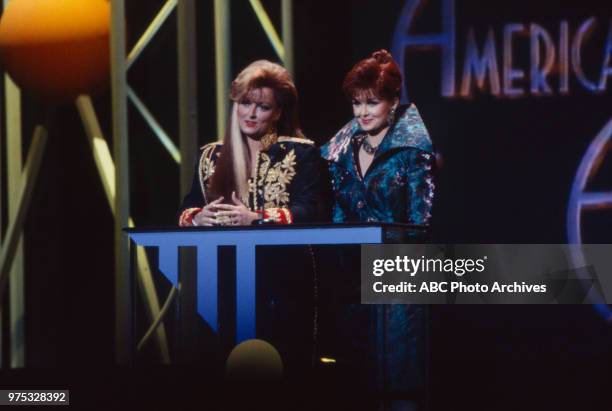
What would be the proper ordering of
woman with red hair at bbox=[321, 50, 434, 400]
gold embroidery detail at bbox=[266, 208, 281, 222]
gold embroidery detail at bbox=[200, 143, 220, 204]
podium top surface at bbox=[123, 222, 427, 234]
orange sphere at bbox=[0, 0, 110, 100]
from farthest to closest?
orange sphere at bbox=[0, 0, 110, 100]
gold embroidery detail at bbox=[200, 143, 220, 204]
gold embroidery detail at bbox=[266, 208, 281, 222]
woman with red hair at bbox=[321, 50, 434, 400]
podium top surface at bbox=[123, 222, 427, 234]

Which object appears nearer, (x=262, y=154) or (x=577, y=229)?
(x=262, y=154)

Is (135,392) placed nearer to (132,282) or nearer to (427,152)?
(132,282)

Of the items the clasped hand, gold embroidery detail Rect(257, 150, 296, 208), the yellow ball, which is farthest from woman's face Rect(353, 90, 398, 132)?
the yellow ball

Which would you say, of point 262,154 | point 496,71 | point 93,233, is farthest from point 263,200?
point 93,233

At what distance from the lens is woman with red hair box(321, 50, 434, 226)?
16.4ft

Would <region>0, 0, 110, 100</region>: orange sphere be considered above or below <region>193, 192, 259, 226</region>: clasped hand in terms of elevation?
above

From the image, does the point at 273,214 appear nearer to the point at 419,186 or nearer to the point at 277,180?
the point at 277,180

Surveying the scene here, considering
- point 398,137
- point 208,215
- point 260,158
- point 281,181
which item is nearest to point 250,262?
point 208,215

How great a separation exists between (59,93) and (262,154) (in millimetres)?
1497

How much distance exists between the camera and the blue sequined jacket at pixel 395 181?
4984 millimetres

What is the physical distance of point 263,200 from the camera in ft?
16.8

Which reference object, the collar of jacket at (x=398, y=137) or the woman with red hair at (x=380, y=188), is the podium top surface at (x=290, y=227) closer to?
the woman with red hair at (x=380, y=188)

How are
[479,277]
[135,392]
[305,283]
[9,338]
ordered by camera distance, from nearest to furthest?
[135,392], [305,283], [479,277], [9,338]

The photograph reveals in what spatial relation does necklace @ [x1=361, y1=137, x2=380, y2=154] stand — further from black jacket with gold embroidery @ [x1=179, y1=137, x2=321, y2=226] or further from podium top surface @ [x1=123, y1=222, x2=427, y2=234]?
podium top surface @ [x1=123, y1=222, x2=427, y2=234]
